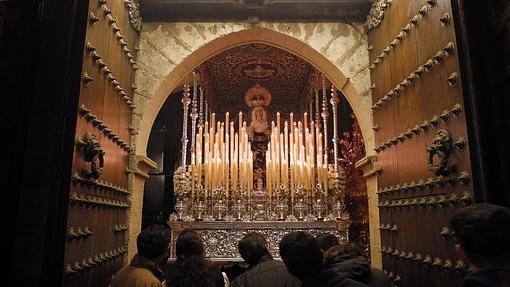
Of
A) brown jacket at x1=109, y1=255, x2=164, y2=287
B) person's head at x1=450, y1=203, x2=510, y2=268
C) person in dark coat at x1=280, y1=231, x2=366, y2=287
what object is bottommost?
brown jacket at x1=109, y1=255, x2=164, y2=287

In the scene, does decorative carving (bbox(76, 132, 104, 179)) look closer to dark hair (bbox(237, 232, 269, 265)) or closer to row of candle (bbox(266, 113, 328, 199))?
dark hair (bbox(237, 232, 269, 265))

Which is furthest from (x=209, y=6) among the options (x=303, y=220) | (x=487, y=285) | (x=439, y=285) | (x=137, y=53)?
(x=487, y=285)

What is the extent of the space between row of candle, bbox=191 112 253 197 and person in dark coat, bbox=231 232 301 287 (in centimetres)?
283

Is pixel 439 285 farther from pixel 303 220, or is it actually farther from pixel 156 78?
pixel 156 78

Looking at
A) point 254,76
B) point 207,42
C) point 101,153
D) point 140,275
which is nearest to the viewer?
point 140,275

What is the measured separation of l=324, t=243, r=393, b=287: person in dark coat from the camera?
2.12 m

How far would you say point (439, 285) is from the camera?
2.78 meters

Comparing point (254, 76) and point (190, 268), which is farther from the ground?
point (254, 76)

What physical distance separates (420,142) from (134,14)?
3.17 m

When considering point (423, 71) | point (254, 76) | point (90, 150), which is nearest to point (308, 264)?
point (90, 150)

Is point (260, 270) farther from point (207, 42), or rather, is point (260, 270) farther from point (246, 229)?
point (207, 42)

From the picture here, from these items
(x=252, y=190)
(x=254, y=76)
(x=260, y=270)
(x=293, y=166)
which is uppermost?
(x=254, y=76)

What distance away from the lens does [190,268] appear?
6.64 feet

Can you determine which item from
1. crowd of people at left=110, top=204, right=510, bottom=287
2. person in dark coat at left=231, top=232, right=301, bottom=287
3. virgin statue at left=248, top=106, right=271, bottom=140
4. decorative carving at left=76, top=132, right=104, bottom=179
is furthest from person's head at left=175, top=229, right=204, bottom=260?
virgin statue at left=248, top=106, right=271, bottom=140
